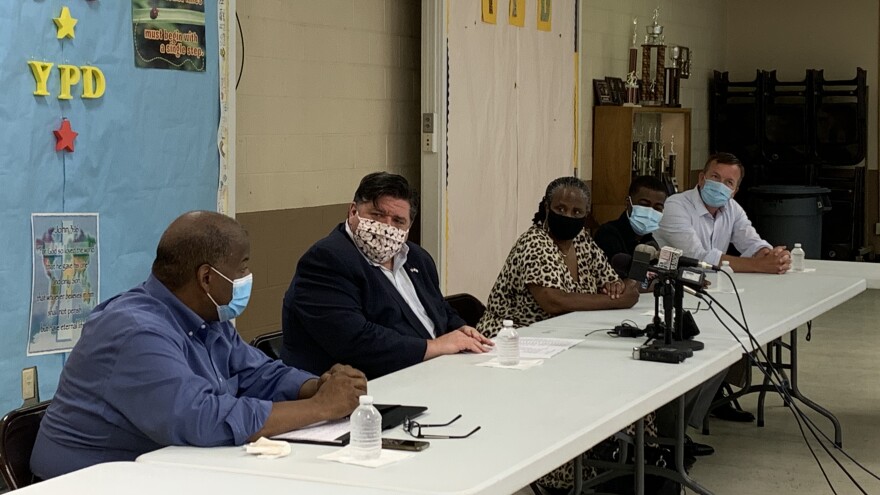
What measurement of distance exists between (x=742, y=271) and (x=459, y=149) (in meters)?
1.75

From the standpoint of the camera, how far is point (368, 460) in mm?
2266

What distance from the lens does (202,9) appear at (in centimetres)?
455

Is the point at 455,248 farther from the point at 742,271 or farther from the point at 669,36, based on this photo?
the point at 669,36

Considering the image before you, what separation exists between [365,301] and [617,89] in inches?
223

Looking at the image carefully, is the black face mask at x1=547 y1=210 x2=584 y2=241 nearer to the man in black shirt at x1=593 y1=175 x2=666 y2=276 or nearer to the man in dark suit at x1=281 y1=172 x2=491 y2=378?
the man in dark suit at x1=281 y1=172 x2=491 y2=378

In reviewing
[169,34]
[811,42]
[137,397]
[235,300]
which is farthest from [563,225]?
[811,42]

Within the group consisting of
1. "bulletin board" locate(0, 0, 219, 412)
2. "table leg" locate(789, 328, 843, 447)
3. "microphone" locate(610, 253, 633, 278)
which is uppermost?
"bulletin board" locate(0, 0, 219, 412)

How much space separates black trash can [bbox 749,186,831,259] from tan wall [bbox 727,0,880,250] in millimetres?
1673

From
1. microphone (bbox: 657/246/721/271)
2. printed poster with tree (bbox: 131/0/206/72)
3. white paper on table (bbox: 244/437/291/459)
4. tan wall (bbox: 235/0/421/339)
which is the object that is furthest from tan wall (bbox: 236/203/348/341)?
white paper on table (bbox: 244/437/291/459)

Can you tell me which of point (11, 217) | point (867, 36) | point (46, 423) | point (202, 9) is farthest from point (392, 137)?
point (867, 36)

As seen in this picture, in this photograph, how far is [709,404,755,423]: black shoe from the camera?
565 centimetres

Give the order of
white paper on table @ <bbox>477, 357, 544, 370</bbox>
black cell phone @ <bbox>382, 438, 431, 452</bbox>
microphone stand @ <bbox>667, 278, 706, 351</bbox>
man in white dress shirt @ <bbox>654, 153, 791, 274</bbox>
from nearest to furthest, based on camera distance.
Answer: black cell phone @ <bbox>382, 438, 431, 452</bbox> < white paper on table @ <bbox>477, 357, 544, 370</bbox> < microphone stand @ <bbox>667, 278, 706, 351</bbox> < man in white dress shirt @ <bbox>654, 153, 791, 274</bbox>

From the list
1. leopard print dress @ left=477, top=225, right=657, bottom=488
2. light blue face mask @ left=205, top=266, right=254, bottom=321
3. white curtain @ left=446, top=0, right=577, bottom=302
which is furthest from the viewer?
white curtain @ left=446, top=0, right=577, bottom=302

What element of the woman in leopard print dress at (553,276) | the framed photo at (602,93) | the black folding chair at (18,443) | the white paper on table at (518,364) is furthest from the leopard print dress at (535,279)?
the framed photo at (602,93)
